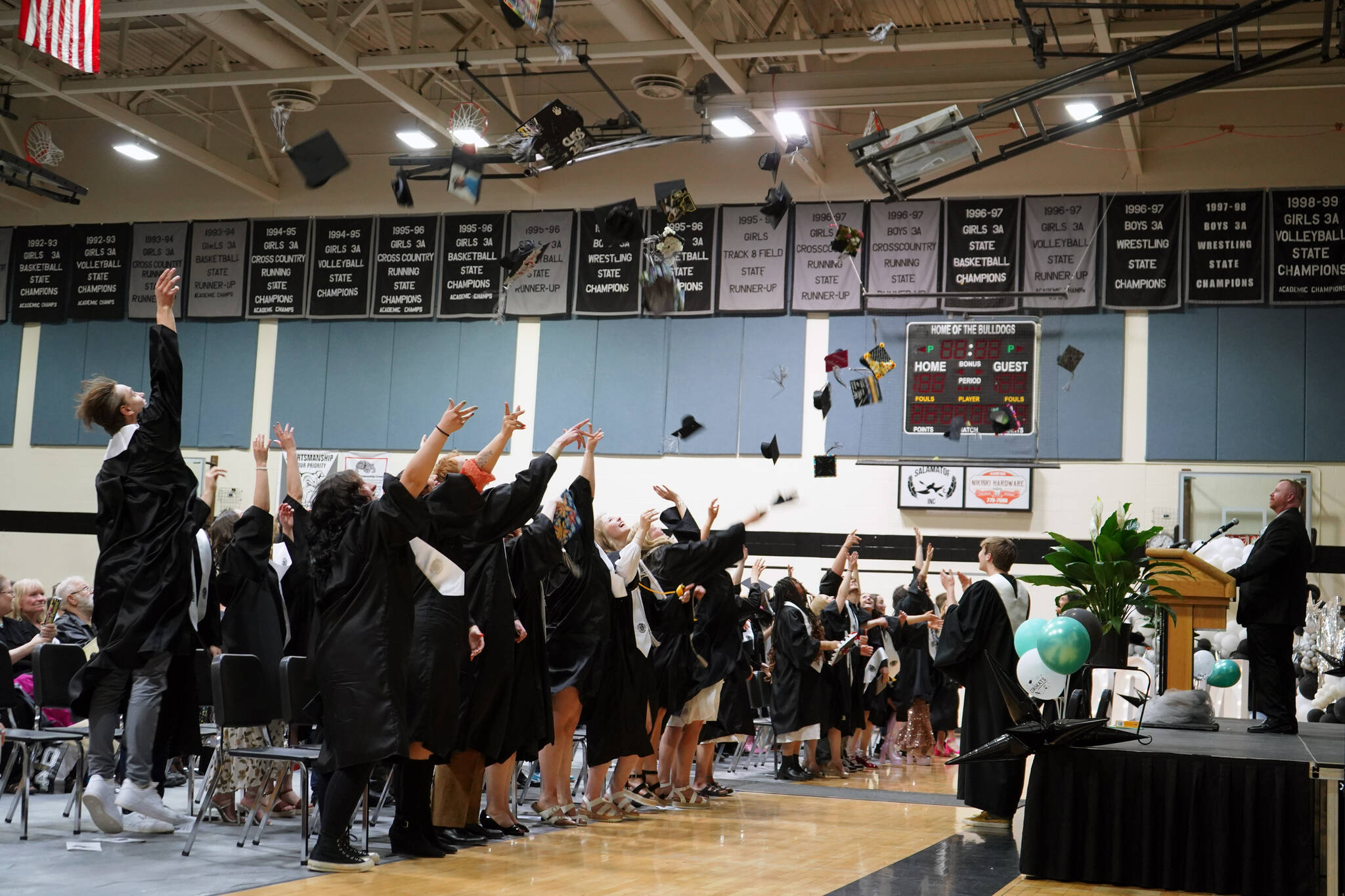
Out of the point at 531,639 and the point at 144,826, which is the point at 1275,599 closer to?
the point at 531,639

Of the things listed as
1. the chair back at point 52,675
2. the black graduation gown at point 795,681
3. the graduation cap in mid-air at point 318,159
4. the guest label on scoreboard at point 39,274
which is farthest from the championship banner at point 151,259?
the chair back at point 52,675

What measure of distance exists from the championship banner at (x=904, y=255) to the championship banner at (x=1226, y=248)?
2654 millimetres

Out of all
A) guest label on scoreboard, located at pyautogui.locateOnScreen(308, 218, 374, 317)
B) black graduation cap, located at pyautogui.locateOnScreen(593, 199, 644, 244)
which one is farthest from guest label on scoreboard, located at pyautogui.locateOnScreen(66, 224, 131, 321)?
black graduation cap, located at pyautogui.locateOnScreen(593, 199, 644, 244)

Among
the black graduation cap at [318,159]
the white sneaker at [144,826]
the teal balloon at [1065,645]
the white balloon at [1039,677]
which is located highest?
the black graduation cap at [318,159]

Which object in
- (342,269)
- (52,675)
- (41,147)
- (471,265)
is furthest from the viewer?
(41,147)

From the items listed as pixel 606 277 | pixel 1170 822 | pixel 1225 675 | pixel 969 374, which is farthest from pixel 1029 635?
pixel 606 277

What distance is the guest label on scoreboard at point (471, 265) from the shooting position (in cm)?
1553

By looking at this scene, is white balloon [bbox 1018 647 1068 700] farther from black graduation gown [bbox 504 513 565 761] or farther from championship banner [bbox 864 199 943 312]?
championship banner [bbox 864 199 943 312]

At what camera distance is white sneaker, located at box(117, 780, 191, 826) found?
17.4ft

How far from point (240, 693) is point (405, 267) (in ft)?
36.8

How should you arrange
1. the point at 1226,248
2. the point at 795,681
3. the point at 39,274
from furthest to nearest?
the point at 39,274 < the point at 1226,248 < the point at 795,681

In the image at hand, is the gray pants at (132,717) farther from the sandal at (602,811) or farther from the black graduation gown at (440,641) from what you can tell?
the sandal at (602,811)

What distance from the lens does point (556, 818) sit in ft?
20.2

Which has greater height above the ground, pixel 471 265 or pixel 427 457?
pixel 471 265
